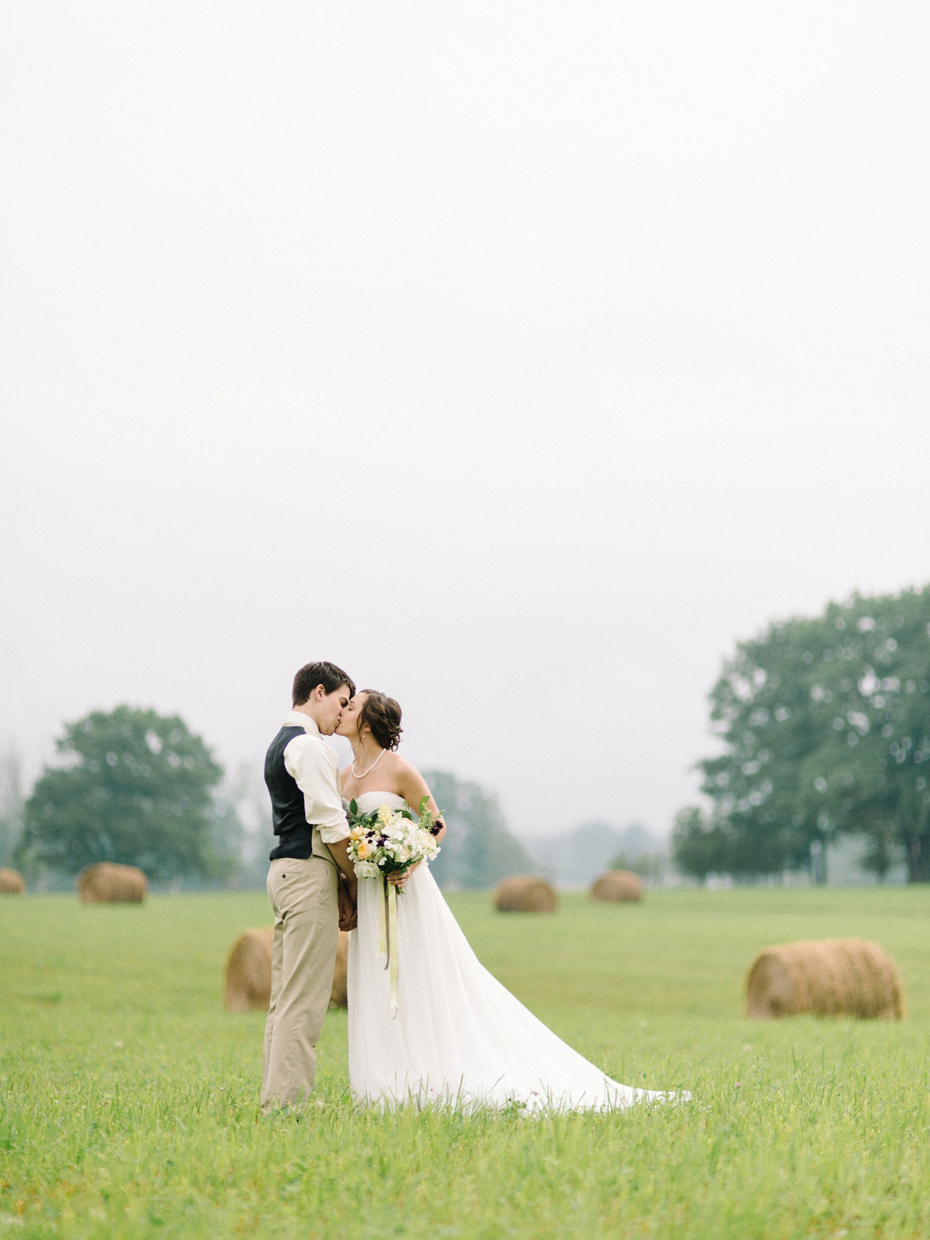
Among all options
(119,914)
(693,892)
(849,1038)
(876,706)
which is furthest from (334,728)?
(876,706)

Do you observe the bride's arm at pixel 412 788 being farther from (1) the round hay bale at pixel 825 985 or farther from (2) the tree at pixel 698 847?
(2) the tree at pixel 698 847

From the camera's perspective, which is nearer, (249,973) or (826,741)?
(249,973)

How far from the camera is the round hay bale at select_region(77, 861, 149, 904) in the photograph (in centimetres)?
3850

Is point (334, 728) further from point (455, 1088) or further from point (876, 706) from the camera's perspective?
point (876, 706)

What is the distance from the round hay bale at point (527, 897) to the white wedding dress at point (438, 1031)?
2959cm

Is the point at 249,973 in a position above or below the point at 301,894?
below

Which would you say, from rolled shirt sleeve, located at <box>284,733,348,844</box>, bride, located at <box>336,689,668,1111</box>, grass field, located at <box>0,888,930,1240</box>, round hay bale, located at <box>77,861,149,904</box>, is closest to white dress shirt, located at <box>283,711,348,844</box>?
rolled shirt sleeve, located at <box>284,733,348,844</box>

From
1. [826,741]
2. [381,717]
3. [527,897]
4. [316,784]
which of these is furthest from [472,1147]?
[826,741]

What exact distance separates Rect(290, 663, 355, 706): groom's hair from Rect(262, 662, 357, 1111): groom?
0.39 feet

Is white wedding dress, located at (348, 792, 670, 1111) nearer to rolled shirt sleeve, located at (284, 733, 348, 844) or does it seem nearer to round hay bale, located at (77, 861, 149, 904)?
rolled shirt sleeve, located at (284, 733, 348, 844)

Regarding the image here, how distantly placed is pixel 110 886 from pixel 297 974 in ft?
115

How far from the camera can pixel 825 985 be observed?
46.3 ft

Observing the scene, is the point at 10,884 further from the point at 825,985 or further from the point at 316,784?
the point at 316,784

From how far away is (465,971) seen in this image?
660cm
